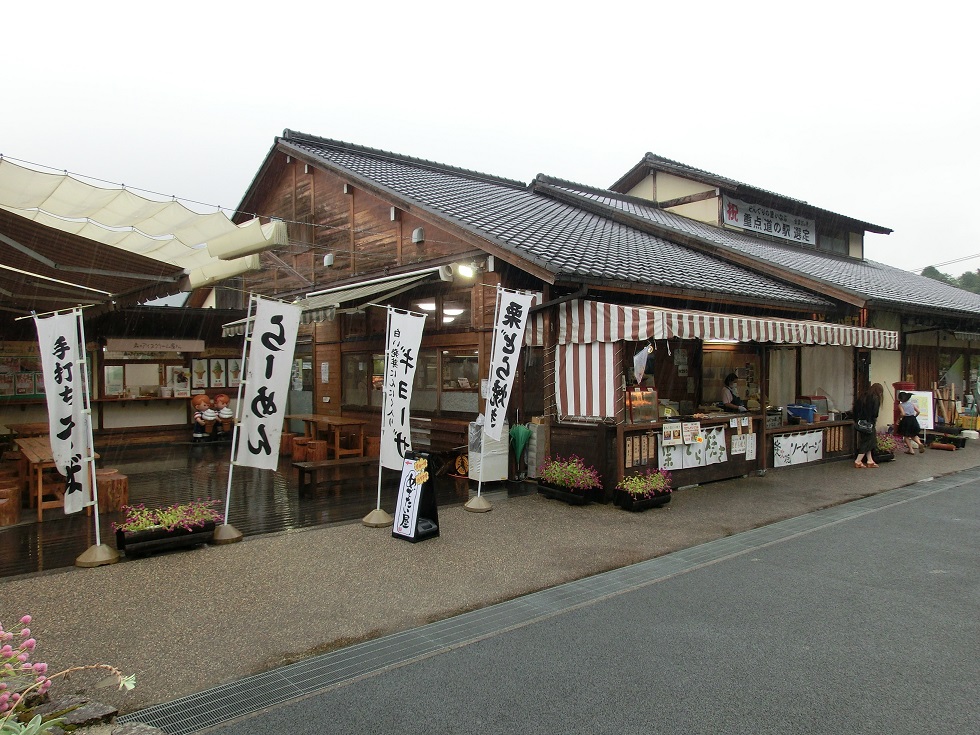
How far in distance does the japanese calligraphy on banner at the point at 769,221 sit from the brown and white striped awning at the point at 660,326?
8771 mm

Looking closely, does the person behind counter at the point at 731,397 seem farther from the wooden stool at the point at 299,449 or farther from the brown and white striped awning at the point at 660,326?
the wooden stool at the point at 299,449

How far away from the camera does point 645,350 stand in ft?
29.9

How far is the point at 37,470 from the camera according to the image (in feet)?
28.3

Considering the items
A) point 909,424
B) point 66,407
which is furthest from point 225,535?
point 909,424

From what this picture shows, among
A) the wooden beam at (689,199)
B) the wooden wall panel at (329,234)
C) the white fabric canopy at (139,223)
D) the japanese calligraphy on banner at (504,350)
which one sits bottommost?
the japanese calligraphy on banner at (504,350)

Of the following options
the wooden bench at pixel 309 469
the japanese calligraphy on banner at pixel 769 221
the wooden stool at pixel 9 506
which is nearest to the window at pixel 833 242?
the japanese calligraphy on banner at pixel 769 221

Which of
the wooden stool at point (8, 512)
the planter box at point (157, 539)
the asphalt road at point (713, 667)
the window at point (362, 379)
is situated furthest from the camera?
the window at point (362, 379)

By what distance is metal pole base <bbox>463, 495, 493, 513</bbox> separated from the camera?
338 inches

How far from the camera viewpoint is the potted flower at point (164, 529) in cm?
649

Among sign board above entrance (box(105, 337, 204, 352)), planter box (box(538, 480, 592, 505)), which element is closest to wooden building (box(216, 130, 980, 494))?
planter box (box(538, 480, 592, 505))

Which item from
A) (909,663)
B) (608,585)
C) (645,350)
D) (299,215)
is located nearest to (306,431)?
(299,215)

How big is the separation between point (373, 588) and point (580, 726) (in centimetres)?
270

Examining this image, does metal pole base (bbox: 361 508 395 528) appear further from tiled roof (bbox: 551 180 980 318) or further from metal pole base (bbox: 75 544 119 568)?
tiled roof (bbox: 551 180 980 318)

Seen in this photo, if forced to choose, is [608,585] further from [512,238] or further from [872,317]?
[872,317]
